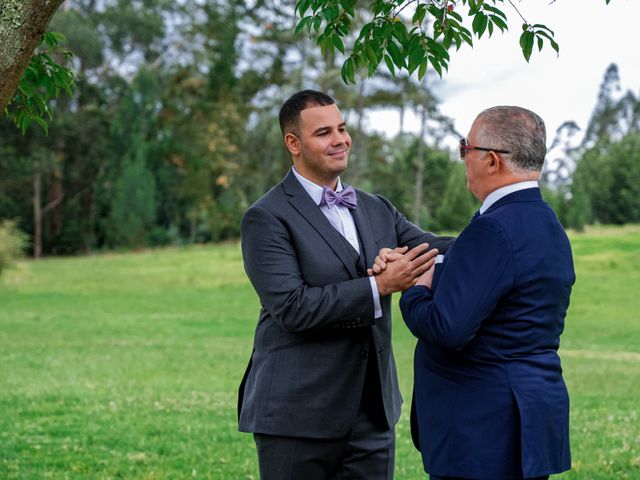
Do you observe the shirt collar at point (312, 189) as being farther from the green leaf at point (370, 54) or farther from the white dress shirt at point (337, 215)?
the green leaf at point (370, 54)

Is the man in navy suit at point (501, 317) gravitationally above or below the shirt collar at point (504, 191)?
below

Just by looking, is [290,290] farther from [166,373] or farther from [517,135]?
[166,373]

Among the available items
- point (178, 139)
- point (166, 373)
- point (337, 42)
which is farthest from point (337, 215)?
point (178, 139)

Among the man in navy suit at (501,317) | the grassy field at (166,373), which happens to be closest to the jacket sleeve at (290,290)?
the man in navy suit at (501,317)

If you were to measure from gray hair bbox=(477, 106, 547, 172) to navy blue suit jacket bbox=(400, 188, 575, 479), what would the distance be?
0.12 meters

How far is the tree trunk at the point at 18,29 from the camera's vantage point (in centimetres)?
393

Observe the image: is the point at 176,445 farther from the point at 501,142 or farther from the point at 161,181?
the point at 161,181

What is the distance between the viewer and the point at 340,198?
4055 millimetres

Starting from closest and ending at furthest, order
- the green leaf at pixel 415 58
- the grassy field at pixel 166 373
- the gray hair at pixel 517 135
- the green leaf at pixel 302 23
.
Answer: the gray hair at pixel 517 135
the green leaf at pixel 302 23
the green leaf at pixel 415 58
the grassy field at pixel 166 373

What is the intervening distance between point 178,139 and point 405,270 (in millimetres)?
51240

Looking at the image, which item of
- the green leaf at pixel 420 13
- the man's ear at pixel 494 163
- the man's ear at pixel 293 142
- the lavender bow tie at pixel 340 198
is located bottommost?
the lavender bow tie at pixel 340 198

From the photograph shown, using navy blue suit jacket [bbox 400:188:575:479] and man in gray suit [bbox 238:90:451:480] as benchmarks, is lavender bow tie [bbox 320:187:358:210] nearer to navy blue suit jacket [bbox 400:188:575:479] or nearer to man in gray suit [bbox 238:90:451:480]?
man in gray suit [bbox 238:90:451:480]

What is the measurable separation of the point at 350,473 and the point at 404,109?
45.0 m

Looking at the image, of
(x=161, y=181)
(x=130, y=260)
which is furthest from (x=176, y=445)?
(x=161, y=181)
